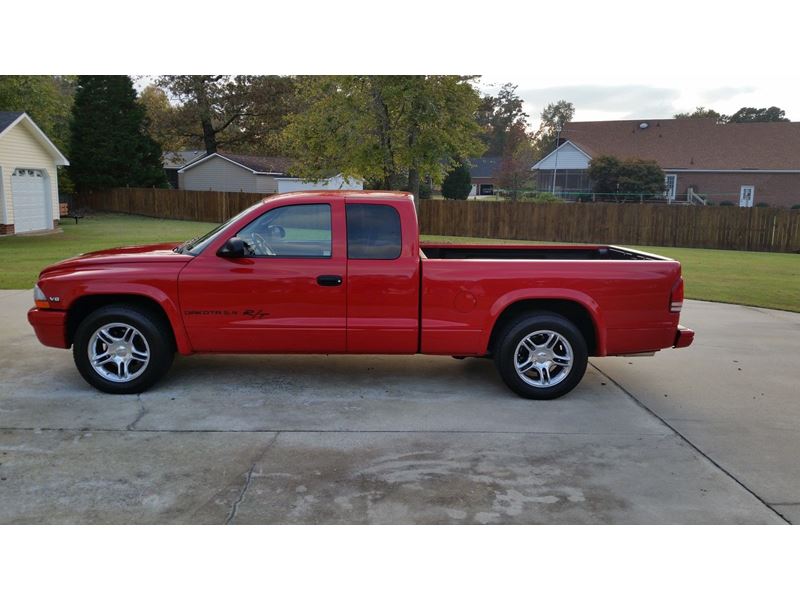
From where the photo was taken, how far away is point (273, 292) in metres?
5.89

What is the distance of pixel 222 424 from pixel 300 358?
2115mm

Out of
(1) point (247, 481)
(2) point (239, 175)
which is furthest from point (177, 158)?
(1) point (247, 481)

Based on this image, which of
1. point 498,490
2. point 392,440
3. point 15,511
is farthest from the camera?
point 392,440

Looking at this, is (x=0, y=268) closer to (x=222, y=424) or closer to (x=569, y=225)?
(x=222, y=424)

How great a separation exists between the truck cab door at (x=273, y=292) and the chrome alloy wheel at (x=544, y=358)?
1.64m

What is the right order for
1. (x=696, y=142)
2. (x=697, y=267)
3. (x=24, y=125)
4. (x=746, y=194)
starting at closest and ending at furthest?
(x=697, y=267) < (x=24, y=125) < (x=746, y=194) < (x=696, y=142)

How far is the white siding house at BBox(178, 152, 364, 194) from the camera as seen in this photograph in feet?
144

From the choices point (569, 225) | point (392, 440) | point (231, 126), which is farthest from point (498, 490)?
point (231, 126)

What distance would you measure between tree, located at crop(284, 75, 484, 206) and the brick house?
2774 cm

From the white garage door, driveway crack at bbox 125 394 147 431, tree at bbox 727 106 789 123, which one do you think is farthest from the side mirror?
tree at bbox 727 106 789 123

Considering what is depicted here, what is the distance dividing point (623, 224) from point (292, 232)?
Answer: 25293 millimetres

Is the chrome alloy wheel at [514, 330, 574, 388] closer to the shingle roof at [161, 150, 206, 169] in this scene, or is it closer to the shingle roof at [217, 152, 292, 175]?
the shingle roof at [217, 152, 292, 175]

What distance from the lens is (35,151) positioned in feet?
89.0

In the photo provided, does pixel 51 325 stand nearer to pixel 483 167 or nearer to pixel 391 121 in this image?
pixel 391 121
